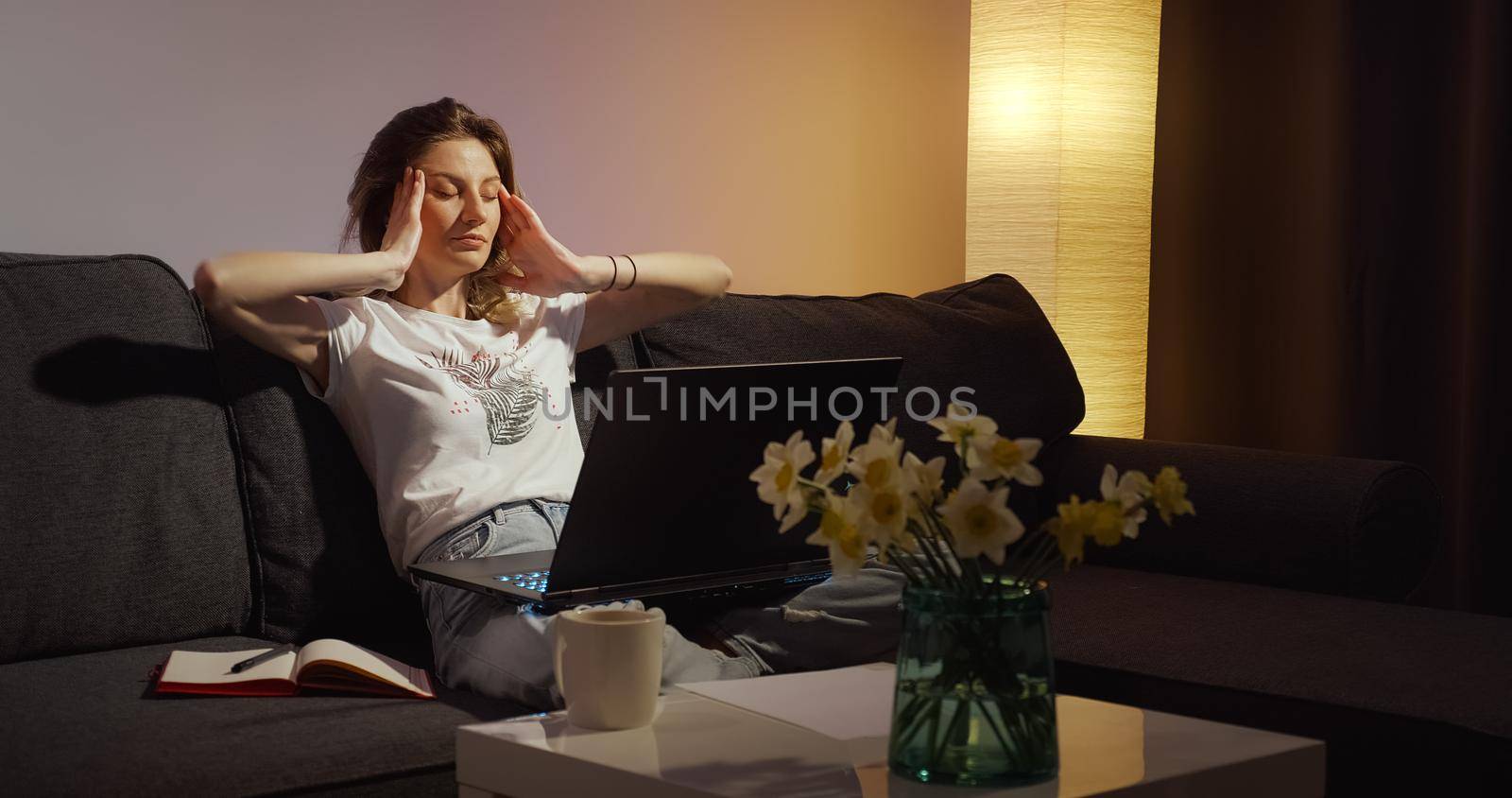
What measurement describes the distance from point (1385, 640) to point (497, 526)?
1120 mm

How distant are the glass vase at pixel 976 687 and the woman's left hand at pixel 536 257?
1.21m

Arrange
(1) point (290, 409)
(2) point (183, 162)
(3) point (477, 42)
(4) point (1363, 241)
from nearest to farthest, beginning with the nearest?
(1) point (290, 409) → (2) point (183, 162) → (3) point (477, 42) → (4) point (1363, 241)

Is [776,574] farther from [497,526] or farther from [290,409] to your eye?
[290,409]

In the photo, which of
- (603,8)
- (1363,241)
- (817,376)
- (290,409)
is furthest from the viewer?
(1363,241)

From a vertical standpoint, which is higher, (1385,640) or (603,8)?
(603,8)

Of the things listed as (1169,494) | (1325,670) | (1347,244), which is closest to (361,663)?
(1169,494)

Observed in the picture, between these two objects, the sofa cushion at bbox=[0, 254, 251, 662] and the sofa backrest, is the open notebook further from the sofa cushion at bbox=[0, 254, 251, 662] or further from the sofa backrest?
the sofa backrest

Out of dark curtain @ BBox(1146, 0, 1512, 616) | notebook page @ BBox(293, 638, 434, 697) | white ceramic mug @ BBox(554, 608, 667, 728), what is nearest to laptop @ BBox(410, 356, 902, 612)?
notebook page @ BBox(293, 638, 434, 697)

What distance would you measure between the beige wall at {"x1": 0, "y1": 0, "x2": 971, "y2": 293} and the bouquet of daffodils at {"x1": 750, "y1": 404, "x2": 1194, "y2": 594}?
149 cm

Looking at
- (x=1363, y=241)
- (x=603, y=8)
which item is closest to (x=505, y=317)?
(x=603, y=8)

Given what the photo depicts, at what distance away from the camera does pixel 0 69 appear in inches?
77.3

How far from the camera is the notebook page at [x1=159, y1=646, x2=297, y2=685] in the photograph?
1.49 m

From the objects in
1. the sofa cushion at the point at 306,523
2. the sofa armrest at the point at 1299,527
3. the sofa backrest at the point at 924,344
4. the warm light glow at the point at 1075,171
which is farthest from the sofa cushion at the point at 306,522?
the warm light glow at the point at 1075,171

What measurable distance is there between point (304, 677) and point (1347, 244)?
252 cm
